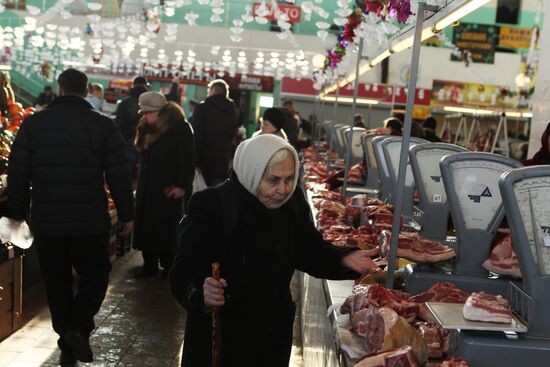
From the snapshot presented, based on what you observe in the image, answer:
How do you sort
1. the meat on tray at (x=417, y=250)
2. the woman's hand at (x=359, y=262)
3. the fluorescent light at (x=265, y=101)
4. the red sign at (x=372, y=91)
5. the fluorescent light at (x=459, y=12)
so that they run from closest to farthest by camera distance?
1. the fluorescent light at (x=459, y=12)
2. the woman's hand at (x=359, y=262)
3. the meat on tray at (x=417, y=250)
4. the red sign at (x=372, y=91)
5. the fluorescent light at (x=265, y=101)

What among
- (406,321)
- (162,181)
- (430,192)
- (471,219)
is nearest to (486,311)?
(406,321)

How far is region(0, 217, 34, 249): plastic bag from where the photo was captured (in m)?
5.63

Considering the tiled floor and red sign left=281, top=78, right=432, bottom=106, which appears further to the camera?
red sign left=281, top=78, right=432, bottom=106

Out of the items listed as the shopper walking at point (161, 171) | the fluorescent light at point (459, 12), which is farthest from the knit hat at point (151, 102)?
the fluorescent light at point (459, 12)

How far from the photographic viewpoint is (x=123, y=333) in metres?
6.62

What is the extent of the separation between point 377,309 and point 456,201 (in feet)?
3.84

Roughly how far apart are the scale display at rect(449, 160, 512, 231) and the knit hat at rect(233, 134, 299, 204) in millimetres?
1119

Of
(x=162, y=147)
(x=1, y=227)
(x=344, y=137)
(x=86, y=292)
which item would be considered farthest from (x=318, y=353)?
(x=344, y=137)

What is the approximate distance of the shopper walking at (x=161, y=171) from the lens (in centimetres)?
823

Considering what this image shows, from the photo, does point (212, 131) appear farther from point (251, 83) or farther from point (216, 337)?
point (251, 83)

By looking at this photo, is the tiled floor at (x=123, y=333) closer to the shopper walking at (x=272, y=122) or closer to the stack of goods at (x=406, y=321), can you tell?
the shopper walking at (x=272, y=122)

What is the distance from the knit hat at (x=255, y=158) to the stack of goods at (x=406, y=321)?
593 mm

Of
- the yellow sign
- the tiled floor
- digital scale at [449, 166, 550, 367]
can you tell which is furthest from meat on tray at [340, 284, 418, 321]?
the yellow sign

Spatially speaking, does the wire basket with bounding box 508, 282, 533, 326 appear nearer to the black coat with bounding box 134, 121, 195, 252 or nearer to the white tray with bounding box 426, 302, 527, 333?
the white tray with bounding box 426, 302, 527, 333
